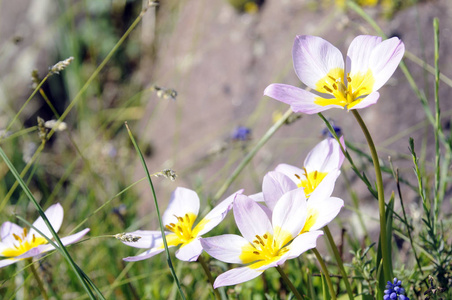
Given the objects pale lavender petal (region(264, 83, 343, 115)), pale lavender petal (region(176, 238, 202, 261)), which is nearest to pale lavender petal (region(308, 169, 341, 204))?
pale lavender petal (region(264, 83, 343, 115))

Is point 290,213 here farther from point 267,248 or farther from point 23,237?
point 23,237

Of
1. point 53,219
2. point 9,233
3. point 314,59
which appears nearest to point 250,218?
point 314,59

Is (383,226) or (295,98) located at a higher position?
(295,98)

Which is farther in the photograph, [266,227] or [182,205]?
[182,205]

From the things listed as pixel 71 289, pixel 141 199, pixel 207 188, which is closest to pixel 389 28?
pixel 207 188

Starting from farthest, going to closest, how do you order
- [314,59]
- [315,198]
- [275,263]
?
[314,59]
[315,198]
[275,263]

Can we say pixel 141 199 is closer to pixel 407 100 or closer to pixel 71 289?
pixel 71 289

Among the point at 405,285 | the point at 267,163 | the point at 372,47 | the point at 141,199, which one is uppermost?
the point at 372,47
